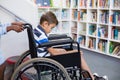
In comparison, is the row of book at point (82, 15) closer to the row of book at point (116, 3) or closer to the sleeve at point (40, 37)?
the row of book at point (116, 3)

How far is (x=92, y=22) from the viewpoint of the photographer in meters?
4.77

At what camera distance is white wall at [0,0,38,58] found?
2943mm

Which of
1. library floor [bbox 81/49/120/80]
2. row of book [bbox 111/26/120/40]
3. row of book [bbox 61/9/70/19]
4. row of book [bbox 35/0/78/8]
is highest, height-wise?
row of book [bbox 35/0/78/8]

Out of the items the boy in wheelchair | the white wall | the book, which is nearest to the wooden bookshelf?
the book

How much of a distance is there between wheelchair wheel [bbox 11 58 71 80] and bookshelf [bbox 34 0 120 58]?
8.29ft

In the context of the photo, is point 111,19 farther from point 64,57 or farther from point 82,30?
point 64,57

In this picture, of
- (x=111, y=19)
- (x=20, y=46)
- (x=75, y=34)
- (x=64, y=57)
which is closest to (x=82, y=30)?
(x=75, y=34)

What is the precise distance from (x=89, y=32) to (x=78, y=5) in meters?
0.70

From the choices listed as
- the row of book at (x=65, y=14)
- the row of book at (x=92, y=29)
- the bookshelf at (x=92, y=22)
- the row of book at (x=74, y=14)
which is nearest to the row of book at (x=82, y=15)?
the bookshelf at (x=92, y=22)

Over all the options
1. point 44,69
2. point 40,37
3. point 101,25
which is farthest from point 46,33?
point 101,25

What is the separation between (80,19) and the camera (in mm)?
5137

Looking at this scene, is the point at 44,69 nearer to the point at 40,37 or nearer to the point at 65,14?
the point at 40,37

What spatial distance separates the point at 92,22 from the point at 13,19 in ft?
7.30

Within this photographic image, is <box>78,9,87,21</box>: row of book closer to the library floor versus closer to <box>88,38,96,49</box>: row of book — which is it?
<box>88,38,96,49</box>: row of book
